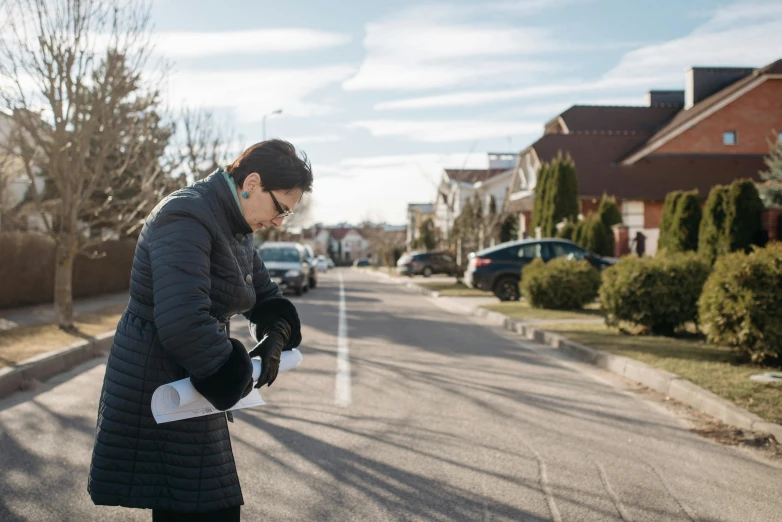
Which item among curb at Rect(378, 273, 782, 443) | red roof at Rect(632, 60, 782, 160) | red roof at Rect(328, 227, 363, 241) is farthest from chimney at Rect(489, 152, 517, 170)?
red roof at Rect(328, 227, 363, 241)

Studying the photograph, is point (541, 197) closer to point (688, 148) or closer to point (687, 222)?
point (688, 148)

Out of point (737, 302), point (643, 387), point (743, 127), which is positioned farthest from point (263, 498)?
point (743, 127)

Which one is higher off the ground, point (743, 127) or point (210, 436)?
point (743, 127)

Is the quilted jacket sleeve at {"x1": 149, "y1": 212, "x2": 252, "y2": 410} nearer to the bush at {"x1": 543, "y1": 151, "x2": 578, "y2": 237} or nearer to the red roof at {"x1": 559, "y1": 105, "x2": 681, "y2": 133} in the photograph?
the bush at {"x1": 543, "y1": 151, "x2": 578, "y2": 237}

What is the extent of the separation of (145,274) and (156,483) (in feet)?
2.20

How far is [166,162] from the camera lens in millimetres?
29422

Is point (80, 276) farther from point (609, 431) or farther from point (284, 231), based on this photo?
point (284, 231)

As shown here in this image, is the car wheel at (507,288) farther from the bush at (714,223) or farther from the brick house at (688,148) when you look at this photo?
the brick house at (688,148)

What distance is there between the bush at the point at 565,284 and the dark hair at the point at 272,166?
51.1ft

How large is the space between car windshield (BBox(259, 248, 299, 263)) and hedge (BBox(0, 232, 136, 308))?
546cm

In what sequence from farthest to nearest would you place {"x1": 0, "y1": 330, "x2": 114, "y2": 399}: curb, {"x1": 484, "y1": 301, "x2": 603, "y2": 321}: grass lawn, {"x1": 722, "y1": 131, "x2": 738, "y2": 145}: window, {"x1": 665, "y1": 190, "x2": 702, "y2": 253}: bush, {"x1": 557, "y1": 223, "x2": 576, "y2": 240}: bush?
{"x1": 722, "y1": 131, "x2": 738, "y2": 145}: window
{"x1": 557, "y1": 223, "x2": 576, "y2": 240}: bush
{"x1": 665, "y1": 190, "x2": 702, "y2": 253}: bush
{"x1": 484, "y1": 301, "x2": 603, "y2": 321}: grass lawn
{"x1": 0, "y1": 330, "x2": 114, "y2": 399}: curb

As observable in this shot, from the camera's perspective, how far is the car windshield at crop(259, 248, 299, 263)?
27.2 m

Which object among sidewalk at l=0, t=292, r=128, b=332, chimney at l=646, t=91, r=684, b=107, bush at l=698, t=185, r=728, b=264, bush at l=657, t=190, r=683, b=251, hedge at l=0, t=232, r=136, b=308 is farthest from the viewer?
chimney at l=646, t=91, r=684, b=107

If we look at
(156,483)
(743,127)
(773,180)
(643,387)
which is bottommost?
(643,387)
